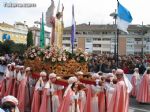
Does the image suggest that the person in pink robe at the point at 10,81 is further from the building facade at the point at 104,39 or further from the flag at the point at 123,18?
the building facade at the point at 104,39

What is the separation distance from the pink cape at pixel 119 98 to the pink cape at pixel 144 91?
636cm

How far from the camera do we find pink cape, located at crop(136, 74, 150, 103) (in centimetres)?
1683

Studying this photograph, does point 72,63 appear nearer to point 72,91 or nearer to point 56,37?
point 56,37

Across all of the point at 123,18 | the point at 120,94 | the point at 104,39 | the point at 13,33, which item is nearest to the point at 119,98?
the point at 120,94

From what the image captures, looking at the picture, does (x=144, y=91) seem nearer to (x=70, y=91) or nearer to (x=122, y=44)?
(x=70, y=91)

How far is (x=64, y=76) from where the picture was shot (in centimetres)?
1327

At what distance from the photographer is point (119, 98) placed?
1055cm

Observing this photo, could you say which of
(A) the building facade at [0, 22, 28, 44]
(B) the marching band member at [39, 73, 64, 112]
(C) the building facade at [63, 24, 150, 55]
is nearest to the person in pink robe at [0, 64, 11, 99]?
(B) the marching band member at [39, 73, 64, 112]

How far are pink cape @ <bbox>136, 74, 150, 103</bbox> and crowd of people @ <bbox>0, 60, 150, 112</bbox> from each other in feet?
13.6

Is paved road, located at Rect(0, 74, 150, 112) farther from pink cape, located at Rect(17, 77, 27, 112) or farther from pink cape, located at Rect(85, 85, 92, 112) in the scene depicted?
pink cape, located at Rect(17, 77, 27, 112)

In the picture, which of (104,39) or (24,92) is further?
(104,39)

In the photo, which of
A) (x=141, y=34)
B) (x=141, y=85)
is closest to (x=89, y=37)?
(x=141, y=34)

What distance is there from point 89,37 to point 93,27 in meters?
2.77

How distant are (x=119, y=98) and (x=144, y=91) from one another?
21.7 ft
